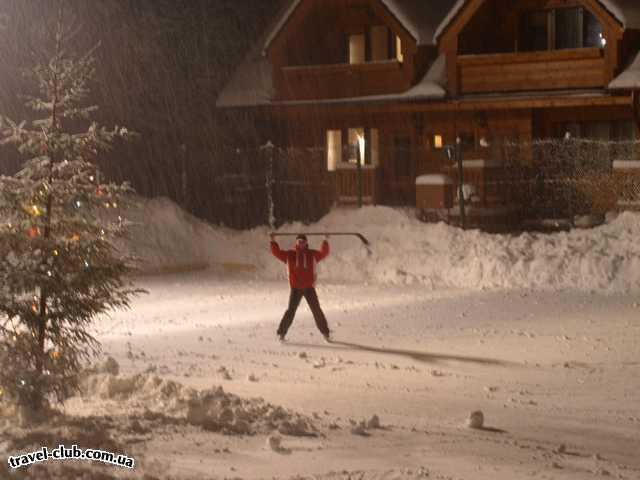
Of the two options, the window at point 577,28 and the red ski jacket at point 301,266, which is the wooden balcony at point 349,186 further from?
the red ski jacket at point 301,266

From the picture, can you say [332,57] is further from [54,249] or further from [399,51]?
[54,249]

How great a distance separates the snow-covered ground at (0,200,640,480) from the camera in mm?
9719

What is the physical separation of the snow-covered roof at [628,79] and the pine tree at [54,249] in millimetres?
18532

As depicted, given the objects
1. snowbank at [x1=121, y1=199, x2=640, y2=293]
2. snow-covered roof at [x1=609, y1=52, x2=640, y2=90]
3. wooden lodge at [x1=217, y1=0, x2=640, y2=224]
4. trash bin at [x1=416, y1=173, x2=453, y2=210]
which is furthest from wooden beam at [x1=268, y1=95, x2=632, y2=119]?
snowbank at [x1=121, y1=199, x2=640, y2=293]

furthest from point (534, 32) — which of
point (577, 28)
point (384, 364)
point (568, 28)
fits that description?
point (384, 364)

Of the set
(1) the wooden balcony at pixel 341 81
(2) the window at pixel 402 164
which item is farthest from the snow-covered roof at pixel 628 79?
(2) the window at pixel 402 164

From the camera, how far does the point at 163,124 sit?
1447 inches

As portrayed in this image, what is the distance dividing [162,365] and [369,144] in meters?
21.0

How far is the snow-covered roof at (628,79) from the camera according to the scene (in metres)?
27.7

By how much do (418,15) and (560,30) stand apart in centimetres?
392

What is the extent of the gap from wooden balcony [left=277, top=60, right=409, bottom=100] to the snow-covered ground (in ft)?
24.6

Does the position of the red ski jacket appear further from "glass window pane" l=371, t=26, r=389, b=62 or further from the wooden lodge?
"glass window pane" l=371, t=26, r=389, b=62

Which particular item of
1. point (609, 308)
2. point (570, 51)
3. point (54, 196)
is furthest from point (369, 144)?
point (54, 196)

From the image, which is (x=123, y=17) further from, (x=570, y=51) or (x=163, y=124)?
(x=570, y=51)
